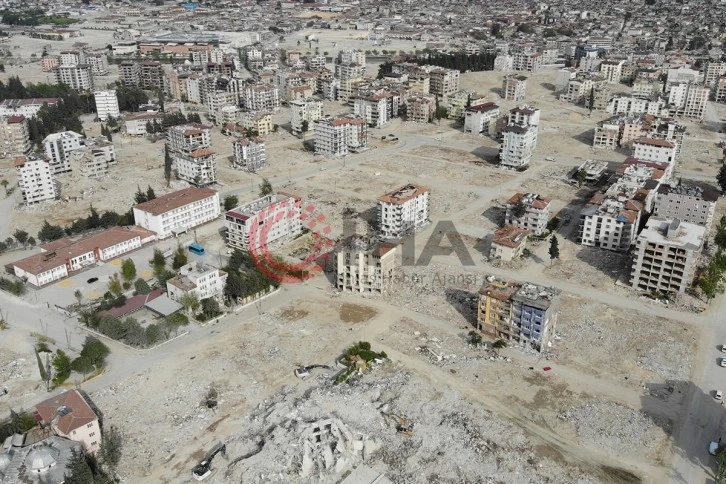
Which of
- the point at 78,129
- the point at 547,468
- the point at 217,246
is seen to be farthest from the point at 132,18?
the point at 547,468

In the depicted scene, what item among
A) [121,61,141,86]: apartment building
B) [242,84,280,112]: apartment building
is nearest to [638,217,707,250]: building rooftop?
[242,84,280,112]: apartment building

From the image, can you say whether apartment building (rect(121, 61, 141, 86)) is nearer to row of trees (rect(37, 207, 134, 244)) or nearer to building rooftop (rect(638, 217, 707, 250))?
row of trees (rect(37, 207, 134, 244))

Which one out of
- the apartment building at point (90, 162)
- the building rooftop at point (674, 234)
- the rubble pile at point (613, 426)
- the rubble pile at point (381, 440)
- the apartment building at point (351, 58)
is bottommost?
the rubble pile at point (613, 426)

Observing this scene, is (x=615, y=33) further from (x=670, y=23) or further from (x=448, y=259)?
(x=448, y=259)

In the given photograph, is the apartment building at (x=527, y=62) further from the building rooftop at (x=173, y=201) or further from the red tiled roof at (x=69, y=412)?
the red tiled roof at (x=69, y=412)

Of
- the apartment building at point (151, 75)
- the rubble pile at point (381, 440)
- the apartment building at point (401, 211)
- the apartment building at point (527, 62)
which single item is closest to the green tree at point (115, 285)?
the rubble pile at point (381, 440)
